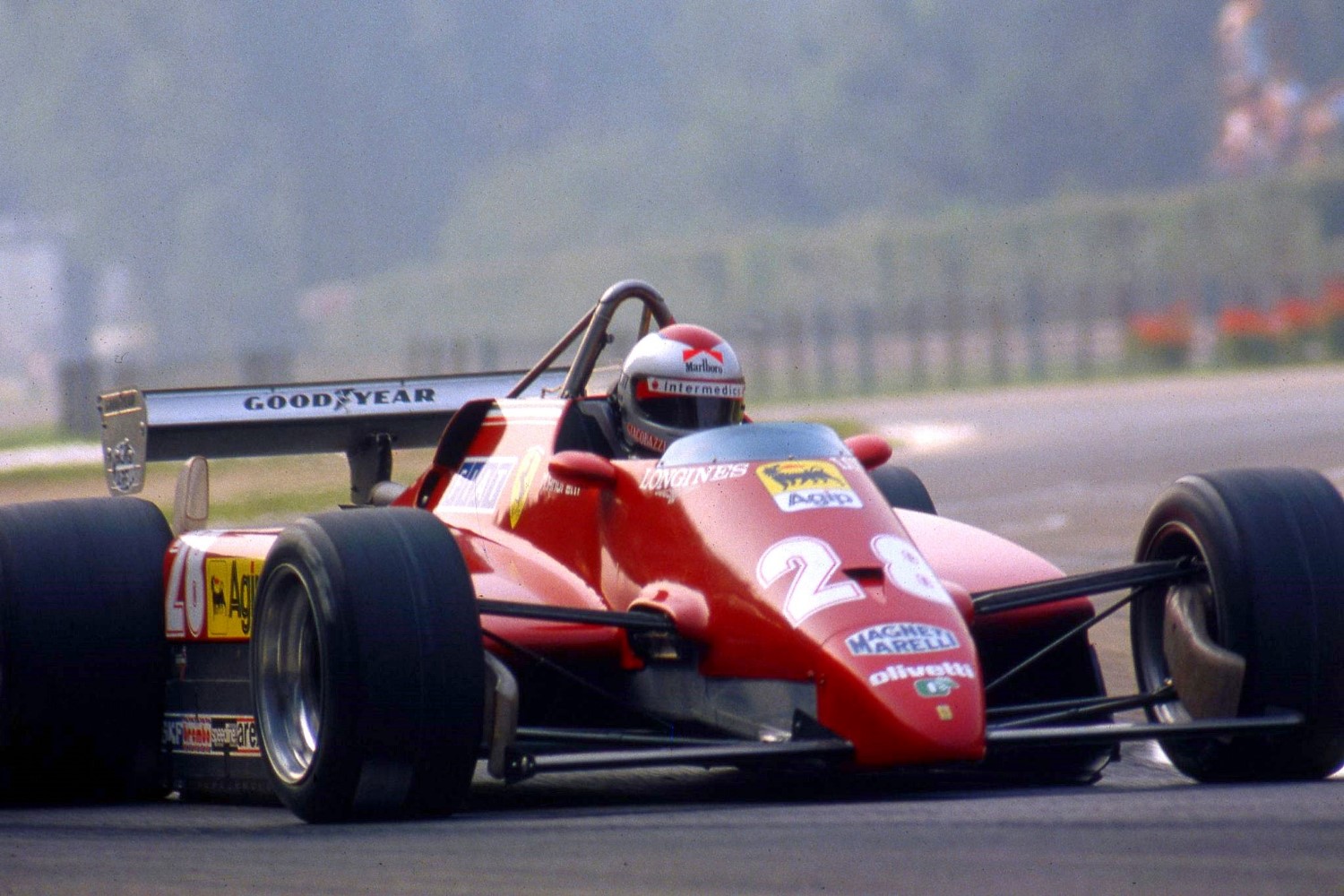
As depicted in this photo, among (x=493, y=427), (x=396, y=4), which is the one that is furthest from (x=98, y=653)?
(x=396, y=4)

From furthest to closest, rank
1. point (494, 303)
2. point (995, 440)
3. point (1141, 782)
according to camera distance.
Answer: point (494, 303), point (995, 440), point (1141, 782)

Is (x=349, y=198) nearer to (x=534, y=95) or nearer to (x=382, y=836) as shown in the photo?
(x=534, y=95)

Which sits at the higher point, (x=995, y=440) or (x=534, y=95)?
(x=534, y=95)

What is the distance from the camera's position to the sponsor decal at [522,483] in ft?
22.3

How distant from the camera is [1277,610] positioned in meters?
5.91

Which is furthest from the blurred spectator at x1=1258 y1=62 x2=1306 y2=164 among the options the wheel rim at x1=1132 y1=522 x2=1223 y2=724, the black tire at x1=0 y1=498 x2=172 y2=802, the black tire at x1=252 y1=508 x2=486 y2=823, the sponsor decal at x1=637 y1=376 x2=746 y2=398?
the black tire at x1=252 y1=508 x2=486 y2=823

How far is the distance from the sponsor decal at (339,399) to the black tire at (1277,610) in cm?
330

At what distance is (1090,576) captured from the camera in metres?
6.10

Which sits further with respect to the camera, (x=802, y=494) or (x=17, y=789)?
(x=17, y=789)

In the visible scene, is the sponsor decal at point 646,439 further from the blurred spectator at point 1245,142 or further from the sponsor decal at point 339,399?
the blurred spectator at point 1245,142

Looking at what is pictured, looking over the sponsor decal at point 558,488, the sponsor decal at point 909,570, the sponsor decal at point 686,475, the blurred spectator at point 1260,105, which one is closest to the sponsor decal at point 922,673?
the sponsor decal at point 909,570

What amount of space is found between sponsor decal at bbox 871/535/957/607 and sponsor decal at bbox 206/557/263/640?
6.24 ft

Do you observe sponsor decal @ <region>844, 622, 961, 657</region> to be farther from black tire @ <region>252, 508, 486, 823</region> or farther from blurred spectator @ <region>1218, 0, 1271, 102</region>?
blurred spectator @ <region>1218, 0, 1271, 102</region>

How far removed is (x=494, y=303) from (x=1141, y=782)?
69468 millimetres
